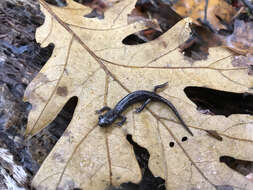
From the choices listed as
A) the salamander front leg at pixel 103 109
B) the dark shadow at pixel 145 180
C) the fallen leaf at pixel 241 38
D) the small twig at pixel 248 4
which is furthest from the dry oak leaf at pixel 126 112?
the small twig at pixel 248 4

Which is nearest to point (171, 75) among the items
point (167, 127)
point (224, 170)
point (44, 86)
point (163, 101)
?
point (163, 101)

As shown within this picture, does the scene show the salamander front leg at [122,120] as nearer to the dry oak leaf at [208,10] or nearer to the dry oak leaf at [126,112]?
the dry oak leaf at [126,112]

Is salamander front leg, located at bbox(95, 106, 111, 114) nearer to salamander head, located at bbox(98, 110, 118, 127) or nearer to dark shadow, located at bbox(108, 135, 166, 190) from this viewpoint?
salamander head, located at bbox(98, 110, 118, 127)

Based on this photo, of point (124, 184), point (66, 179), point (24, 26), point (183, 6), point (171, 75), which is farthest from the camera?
point (183, 6)

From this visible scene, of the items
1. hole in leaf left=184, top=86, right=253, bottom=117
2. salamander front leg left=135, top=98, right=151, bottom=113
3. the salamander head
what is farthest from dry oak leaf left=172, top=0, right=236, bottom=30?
the salamander head

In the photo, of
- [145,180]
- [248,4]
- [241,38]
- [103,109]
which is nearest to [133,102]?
[103,109]

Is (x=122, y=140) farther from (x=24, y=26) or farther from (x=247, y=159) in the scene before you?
(x=24, y=26)
